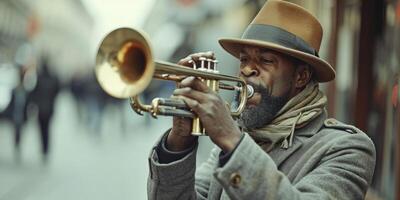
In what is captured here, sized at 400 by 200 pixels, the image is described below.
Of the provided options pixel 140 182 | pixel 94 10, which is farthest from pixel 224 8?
pixel 94 10

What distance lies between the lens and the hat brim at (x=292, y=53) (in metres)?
2.99

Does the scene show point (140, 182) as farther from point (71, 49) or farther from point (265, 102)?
point (71, 49)

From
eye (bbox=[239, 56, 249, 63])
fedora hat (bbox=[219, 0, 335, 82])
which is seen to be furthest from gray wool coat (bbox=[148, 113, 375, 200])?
eye (bbox=[239, 56, 249, 63])

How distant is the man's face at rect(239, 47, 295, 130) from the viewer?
3037mm

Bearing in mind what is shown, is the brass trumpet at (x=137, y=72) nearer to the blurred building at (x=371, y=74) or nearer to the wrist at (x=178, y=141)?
the wrist at (x=178, y=141)

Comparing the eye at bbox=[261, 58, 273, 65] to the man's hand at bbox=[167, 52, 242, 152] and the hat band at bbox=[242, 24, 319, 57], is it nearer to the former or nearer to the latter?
the hat band at bbox=[242, 24, 319, 57]

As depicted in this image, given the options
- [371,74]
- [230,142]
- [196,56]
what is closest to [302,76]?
[196,56]

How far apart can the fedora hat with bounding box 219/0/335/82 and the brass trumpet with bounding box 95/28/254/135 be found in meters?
0.34

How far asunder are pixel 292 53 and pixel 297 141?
1.04ft

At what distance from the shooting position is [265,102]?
9.97 feet

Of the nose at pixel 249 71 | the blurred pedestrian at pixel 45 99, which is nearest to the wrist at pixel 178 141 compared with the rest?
the nose at pixel 249 71

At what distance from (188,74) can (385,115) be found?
16.6 ft

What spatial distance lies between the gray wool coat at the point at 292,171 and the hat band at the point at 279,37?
0.27 meters

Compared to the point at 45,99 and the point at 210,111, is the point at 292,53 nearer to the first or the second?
the point at 210,111
